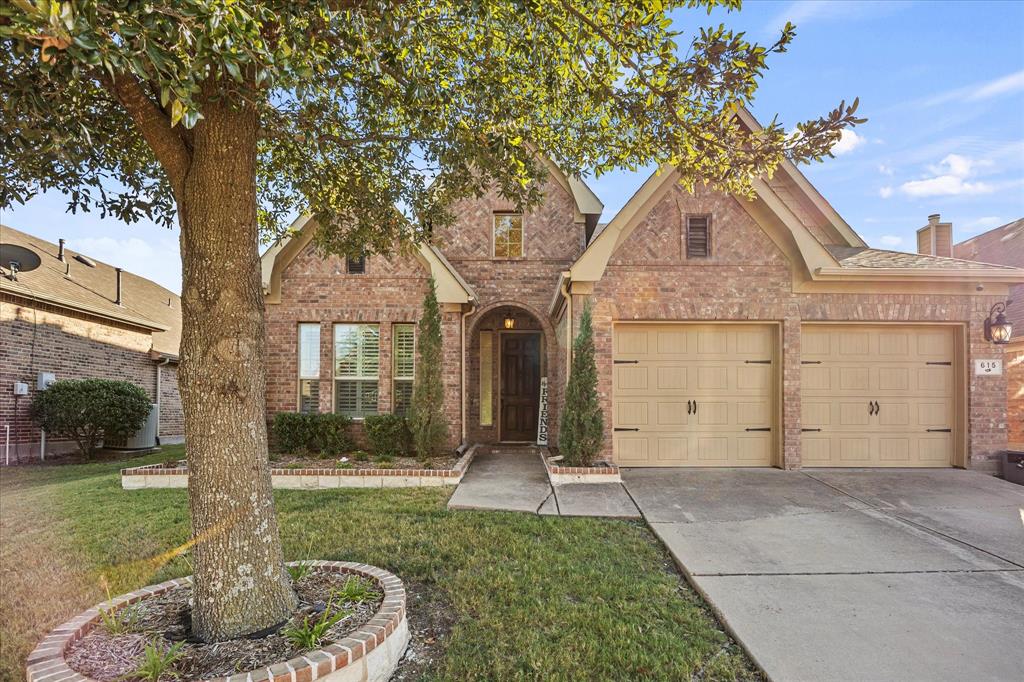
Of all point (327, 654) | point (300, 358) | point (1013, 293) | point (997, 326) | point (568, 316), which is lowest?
point (327, 654)

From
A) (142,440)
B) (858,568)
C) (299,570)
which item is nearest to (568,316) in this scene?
(858,568)

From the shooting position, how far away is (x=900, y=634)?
346cm

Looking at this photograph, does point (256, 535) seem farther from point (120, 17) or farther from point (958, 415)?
point (958, 415)

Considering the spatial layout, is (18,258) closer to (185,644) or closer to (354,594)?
(185,644)

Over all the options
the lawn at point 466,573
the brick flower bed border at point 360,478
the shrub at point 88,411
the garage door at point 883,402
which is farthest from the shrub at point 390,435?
the shrub at point 88,411

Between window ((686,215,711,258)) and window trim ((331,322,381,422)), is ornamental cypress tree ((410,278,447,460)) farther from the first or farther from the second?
window ((686,215,711,258))

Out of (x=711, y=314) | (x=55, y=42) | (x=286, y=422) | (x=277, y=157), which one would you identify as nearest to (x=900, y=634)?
(x=55, y=42)

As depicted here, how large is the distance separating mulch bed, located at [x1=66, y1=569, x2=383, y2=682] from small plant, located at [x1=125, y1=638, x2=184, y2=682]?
0.02 metres

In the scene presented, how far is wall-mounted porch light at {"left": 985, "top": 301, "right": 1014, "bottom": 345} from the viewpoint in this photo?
8625 millimetres

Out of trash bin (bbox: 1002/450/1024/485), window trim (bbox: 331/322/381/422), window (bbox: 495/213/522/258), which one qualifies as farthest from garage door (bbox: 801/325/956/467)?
window trim (bbox: 331/322/381/422)

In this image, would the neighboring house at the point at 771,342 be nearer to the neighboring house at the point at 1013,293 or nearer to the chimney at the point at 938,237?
the neighboring house at the point at 1013,293

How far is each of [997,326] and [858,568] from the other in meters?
6.70

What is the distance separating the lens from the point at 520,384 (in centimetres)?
1298

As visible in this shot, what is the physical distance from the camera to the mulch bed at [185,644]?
2.89 meters
